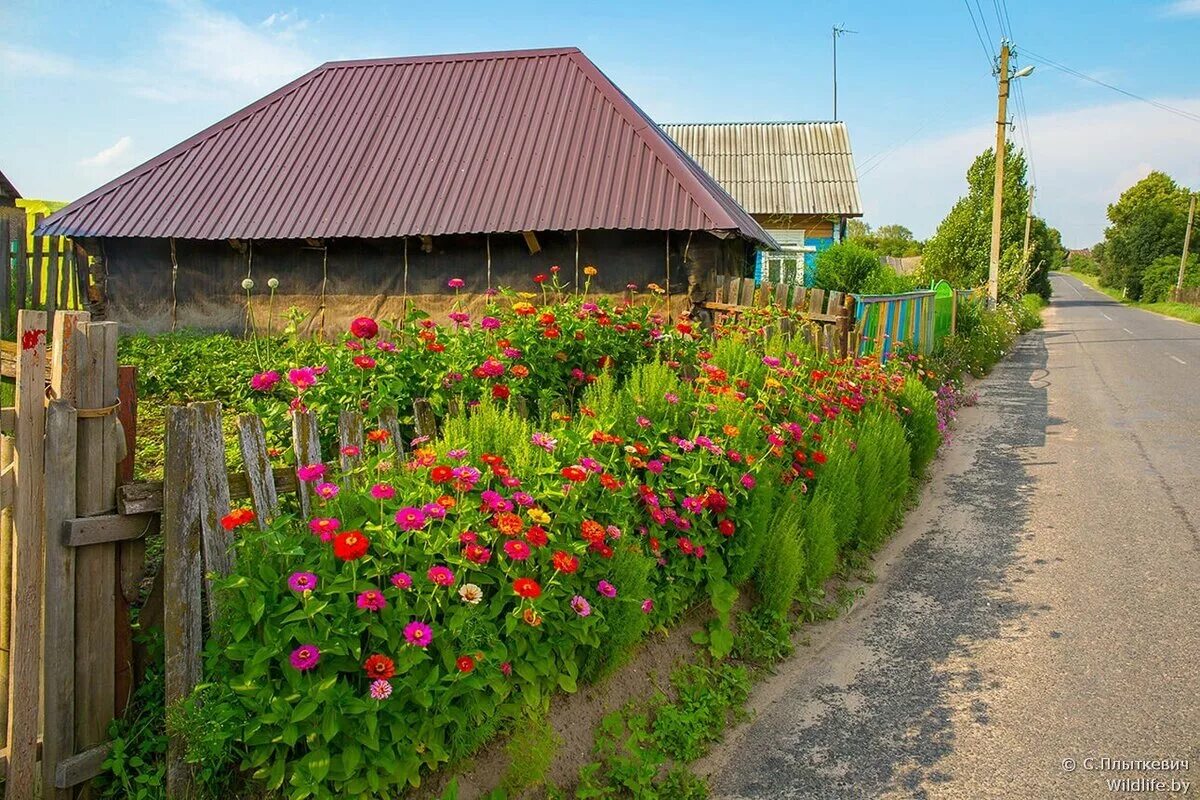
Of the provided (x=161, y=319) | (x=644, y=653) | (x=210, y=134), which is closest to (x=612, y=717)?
(x=644, y=653)

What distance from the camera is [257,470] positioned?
10.2 ft

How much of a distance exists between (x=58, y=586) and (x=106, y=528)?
0.22m

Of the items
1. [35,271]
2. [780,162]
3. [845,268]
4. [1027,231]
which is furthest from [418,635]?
[1027,231]

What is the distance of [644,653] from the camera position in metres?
3.99

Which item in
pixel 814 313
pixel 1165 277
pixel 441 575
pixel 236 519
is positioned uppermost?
pixel 1165 277

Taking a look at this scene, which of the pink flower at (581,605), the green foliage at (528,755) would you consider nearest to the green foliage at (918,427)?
the pink flower at (581,605)

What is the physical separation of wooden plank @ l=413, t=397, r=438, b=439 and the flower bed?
0.16 meters

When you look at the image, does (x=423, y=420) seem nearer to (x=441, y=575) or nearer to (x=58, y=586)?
(x=441, y=575)

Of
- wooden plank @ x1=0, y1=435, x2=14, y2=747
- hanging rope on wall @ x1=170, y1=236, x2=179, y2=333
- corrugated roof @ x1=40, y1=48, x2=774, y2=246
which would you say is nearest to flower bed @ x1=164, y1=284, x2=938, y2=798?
wooden plank @ x1=0, y1=435, x2=14, y2=747

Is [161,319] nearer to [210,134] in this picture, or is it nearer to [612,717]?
[210,134]

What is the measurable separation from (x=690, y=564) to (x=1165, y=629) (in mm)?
2726

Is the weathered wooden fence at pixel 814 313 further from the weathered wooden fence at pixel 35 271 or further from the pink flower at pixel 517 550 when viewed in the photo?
the weathered wooden fence at pixel 35 271

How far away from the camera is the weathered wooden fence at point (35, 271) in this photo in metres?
13.1

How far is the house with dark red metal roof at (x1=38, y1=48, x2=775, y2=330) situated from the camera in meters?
11.7
